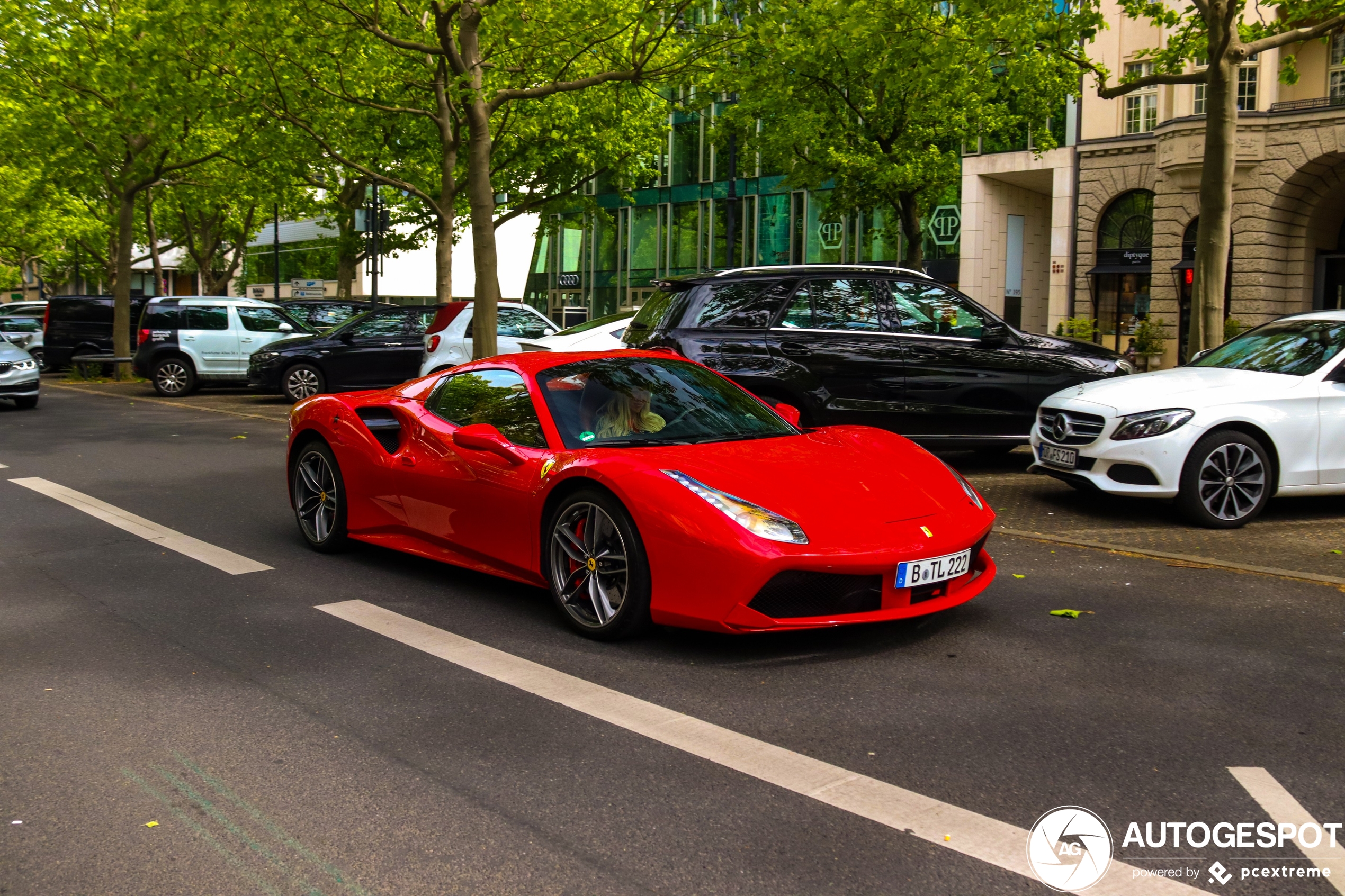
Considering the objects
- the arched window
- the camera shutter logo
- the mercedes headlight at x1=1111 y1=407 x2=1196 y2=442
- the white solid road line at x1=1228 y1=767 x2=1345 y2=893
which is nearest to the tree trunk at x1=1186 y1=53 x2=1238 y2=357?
the mercedes headlight at x1=1111 y1=407 x2=1196 y2=442

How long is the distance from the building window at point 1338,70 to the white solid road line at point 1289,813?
27.4 m

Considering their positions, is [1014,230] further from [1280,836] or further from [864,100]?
[1280,836]

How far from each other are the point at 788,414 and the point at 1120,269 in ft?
88.7

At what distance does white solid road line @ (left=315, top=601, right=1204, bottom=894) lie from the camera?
3.23m

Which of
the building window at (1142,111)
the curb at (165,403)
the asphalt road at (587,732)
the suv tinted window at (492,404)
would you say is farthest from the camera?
the building window at (1142,111)

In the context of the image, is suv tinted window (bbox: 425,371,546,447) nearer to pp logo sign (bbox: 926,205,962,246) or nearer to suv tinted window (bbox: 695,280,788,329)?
suv tinted window (bbox: 695,280,788,329)

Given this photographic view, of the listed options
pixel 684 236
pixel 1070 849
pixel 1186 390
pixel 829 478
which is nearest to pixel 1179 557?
pixel 1186 390

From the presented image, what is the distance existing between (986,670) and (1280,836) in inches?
66.2

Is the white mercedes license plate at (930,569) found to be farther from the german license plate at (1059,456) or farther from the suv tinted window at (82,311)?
the suv tinted window at (82,311)

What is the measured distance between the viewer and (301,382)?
65.2 ft

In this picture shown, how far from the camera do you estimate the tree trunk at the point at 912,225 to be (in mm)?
22203

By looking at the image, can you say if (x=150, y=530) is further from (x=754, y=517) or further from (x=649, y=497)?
(x=754, y=517)

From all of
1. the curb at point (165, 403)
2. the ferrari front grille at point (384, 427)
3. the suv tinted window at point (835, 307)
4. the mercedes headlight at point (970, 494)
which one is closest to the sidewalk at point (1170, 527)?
the suv tinted window at point (835, 307)

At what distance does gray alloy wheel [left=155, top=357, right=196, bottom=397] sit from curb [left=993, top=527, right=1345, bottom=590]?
1778 cm
